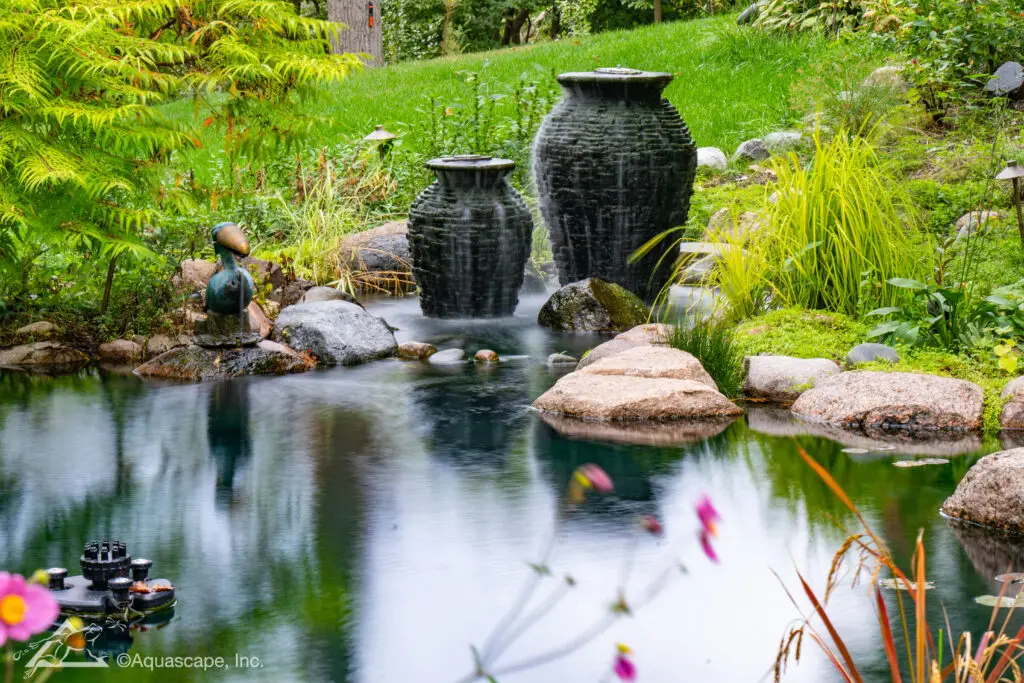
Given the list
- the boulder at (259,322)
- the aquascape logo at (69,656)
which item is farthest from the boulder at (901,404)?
the aquascape logo at (69,656)

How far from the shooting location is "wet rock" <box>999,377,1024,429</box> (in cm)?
596

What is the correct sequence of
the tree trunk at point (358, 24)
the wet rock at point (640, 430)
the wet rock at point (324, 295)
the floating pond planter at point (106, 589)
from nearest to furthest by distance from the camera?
the floating pond planter at point (106, 589) < the wet rock at point (640, 430) < the wet rock at point (324, 295) < the tree trunk at point (358, 24)

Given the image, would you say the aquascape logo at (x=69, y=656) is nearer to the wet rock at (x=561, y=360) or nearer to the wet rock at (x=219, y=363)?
the wet rock at (x=219, y=363)

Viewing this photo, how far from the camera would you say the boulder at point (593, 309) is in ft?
27.7

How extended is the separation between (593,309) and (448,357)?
126 cm

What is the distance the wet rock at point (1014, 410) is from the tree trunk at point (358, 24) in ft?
47.1

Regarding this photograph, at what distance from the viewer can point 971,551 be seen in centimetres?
437

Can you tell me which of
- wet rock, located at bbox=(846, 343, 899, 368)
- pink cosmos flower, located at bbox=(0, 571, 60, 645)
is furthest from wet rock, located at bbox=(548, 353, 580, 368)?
pink cosmos flower, located at bbox=(0, 571, 60, 645)

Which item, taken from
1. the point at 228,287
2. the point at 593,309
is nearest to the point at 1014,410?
the point at 593,309

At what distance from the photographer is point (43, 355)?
7699mm

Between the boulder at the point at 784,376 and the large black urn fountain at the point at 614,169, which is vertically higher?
the large black urn fountain at the point at 614,169

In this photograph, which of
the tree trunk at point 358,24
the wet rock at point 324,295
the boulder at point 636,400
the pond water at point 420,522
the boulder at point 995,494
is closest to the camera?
the pond water at point 420,522

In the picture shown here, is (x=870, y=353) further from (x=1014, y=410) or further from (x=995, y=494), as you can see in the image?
(x=995, y=494)

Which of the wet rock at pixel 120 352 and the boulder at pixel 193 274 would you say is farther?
the boulder at pixel 193 274
